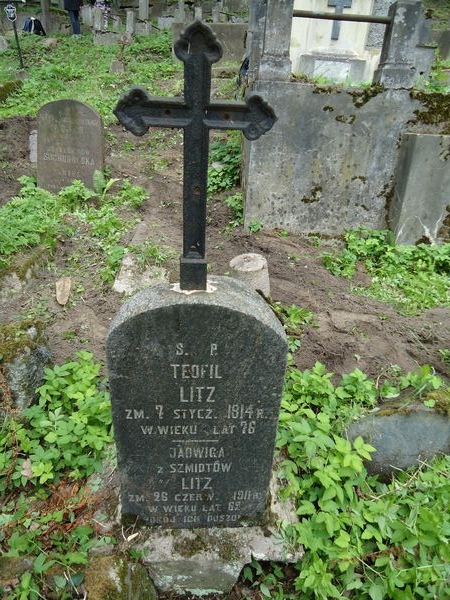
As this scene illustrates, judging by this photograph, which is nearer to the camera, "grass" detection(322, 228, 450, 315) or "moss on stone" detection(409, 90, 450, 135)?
"grass" detection(322, 228, 450, 315)

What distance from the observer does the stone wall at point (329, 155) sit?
484 centimetres

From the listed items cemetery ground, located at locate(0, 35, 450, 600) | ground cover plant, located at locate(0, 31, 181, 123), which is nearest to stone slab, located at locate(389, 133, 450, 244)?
cemetery ground, located at locate(0, 35, 450, 600)

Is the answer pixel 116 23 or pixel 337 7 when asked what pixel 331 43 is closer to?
pixel 337 7

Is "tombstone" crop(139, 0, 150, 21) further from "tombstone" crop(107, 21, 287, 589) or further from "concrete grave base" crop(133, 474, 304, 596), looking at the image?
"concrete grave base" crop(133, 474, 304, 596)

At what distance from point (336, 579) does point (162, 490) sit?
972mm

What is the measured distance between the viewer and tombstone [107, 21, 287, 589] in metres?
1.70

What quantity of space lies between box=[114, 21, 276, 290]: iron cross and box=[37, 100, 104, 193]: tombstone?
4820mm

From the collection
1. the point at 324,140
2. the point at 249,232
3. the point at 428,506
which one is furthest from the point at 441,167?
the point at 428,506

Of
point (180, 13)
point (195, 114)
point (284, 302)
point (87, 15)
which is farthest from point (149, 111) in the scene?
point (87, 15)

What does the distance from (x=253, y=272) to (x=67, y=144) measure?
149 inches

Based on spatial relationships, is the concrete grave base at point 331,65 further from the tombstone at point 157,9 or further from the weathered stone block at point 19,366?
the tombstone at point 157,9

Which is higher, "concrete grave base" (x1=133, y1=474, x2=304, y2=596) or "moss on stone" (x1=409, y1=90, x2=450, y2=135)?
"moss on stone" (x1=409, y1=90, x2=450, y2=135)

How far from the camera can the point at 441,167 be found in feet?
16.4

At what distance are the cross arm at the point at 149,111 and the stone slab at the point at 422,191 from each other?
13.3 ft
